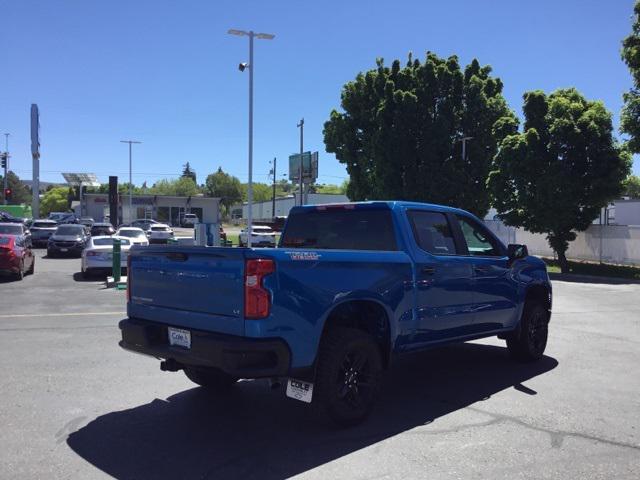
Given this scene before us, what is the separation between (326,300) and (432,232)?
1925 millimetres

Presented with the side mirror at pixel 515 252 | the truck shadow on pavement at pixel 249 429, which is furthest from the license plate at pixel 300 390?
the side mirror at pixel 515 252

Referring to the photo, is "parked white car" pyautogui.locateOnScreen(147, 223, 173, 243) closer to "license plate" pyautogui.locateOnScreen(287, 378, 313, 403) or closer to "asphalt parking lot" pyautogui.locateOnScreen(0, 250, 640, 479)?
"asphalt parking lot" pyautogui.locateOnScreen(0, 250, 640, 479)

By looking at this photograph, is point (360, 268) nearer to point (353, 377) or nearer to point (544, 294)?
Answer: point (353, 377)

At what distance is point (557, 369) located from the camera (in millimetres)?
7250

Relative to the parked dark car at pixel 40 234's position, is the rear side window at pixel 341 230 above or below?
above

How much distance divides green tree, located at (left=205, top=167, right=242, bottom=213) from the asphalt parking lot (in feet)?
373

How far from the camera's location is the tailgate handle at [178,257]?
4828 millimetres

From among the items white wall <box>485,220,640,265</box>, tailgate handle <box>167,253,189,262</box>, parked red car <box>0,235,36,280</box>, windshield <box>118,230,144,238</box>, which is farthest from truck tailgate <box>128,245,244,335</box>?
white wall <box>485,220,640,265</box>

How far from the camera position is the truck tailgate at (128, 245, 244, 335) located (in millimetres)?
4410

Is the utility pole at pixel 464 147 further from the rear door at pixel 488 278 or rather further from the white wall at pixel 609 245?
the rear door at pixel 488 278

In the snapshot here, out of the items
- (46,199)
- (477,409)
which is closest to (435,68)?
(477,409)

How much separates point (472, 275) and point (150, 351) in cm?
348

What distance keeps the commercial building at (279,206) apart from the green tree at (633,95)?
175 ft

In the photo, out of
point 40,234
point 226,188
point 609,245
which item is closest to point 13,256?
point 40,234
